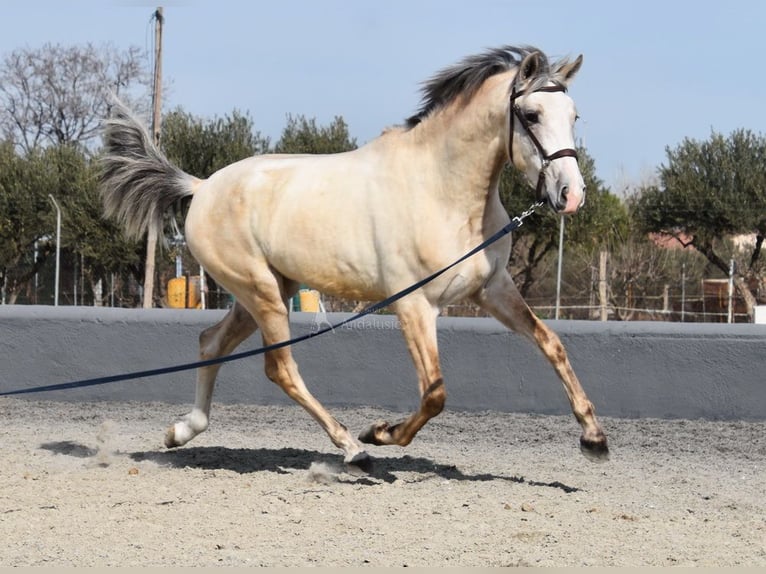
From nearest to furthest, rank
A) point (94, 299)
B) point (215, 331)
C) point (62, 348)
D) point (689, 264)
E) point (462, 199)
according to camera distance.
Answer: point (462, 199), point (215, 331), point (62, 348), point (94, 299), point (689, 264)

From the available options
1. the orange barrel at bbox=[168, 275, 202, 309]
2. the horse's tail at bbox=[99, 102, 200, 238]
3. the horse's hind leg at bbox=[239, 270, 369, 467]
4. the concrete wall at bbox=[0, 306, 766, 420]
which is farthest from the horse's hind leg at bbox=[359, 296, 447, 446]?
the orange barrel at bbox=[168, 275, 202, 309]

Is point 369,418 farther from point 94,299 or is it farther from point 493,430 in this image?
point 94,299

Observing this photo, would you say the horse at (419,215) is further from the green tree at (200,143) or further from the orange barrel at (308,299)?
the green tree at (200,143)

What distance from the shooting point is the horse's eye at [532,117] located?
4992 mm

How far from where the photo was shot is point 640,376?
26.6 feet

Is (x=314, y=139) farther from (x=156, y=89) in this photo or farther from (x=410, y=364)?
(x=410, y=364)

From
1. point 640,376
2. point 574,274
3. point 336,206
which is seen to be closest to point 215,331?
point 336,206

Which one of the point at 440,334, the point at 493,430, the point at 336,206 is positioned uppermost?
the point at 336,206

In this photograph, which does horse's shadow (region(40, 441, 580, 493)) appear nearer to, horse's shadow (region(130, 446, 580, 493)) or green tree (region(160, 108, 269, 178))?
horse's shadow (region(130, 446, 580, 493))

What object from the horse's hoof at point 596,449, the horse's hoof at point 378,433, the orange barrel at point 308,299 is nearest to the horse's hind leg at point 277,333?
the horse's hoof at point 378,433

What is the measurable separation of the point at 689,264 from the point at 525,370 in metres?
29.0

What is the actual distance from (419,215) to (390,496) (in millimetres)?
1351

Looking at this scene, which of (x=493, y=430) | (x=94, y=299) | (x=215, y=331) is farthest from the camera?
(x=94, y=299)

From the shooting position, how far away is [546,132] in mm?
4938
